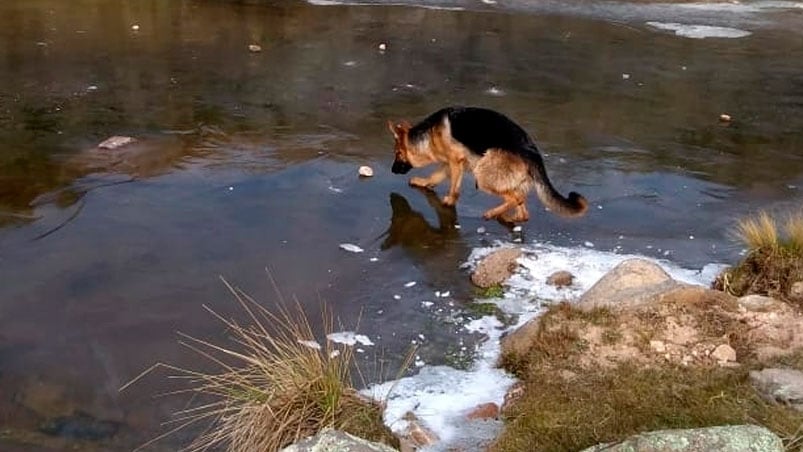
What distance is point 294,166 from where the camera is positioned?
7965 millimetres

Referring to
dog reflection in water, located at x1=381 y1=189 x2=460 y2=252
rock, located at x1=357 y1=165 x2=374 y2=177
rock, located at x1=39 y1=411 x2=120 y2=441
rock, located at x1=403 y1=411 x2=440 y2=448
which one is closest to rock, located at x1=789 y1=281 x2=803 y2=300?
rock, located at x1=403 y1=411 x2=440 y2=448

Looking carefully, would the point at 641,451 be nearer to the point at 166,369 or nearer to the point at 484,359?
the point at 484,359

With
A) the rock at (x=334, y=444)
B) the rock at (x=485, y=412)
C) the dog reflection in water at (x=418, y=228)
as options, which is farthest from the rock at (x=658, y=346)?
the dog reflection in water at (x=418, y=228)

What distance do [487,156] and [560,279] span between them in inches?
63.0

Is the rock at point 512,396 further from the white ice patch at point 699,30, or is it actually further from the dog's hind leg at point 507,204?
the white ice patch at point 699,30

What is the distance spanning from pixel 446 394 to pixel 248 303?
1608 millimetres

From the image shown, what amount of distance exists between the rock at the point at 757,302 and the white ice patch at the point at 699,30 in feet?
34.3

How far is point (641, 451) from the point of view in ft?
10.7

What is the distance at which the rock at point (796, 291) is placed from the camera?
503 centimetres

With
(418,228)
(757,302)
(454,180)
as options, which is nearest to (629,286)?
(757,302)

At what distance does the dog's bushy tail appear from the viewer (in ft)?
21.9

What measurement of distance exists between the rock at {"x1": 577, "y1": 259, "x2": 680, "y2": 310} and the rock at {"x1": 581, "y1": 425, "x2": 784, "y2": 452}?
1602mm

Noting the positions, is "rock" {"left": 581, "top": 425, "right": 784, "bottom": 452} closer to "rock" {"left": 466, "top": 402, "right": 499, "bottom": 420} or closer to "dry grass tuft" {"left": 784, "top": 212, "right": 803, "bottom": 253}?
"rock" {"left": 466, "top": 402, "right": 499, "bottom": 420}

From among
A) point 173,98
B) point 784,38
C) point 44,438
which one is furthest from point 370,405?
point 784,38
